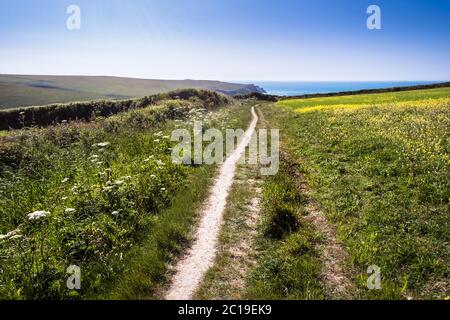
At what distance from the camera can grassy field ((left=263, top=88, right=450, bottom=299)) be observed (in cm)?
684

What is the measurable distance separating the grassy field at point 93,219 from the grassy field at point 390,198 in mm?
4198

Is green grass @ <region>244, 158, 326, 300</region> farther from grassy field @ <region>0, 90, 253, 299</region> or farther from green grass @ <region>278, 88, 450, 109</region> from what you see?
green grass @ <region>278, 88, 450, 109</region>

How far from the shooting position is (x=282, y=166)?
1459cm

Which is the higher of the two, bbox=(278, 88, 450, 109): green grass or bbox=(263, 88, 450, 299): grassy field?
bbox=(278, 88, 450, 109): green grass

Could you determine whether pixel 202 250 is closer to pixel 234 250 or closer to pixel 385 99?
pixel 234 250

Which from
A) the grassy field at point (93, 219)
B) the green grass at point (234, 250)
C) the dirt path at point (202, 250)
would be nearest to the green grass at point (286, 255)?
the green grass at point (234, 250)

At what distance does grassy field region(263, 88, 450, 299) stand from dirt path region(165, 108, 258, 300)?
3.10 m

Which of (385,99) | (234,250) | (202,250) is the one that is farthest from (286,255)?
(385,99)

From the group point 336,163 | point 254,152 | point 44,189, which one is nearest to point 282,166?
point 336,163

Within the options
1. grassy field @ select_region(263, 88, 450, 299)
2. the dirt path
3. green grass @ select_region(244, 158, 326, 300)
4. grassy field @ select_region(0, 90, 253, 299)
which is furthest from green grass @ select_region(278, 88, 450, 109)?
green grass @ select_region(244, 158, 326, 300)

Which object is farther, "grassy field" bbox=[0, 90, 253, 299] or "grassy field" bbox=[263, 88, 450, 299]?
"grassy field" bbox=[0, 90, 253, 299]

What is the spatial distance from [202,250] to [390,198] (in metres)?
5.82

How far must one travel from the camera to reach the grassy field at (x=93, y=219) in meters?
6.94

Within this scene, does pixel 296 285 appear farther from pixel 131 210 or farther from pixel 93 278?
pixel 131 210
